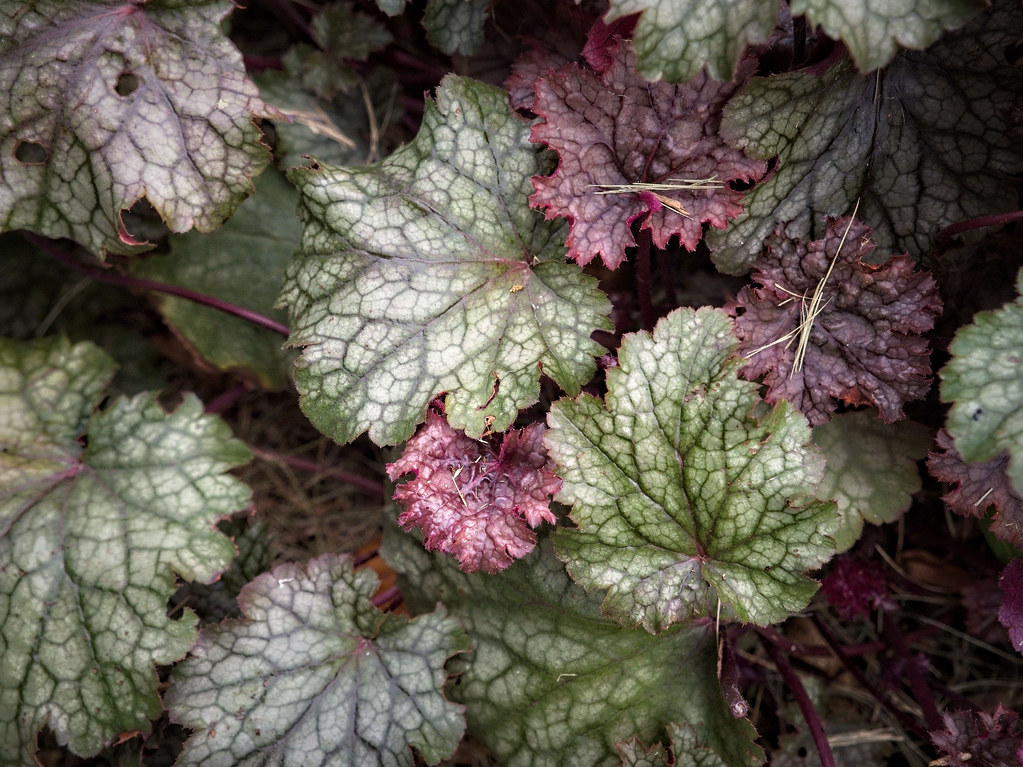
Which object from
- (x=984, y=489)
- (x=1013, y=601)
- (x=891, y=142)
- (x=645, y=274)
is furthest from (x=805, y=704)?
(x=891, y=142)

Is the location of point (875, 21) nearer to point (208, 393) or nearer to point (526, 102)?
point (526, 102)

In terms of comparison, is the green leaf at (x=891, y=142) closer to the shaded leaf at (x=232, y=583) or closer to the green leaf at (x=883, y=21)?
the green leaf at (x=883, y=21)

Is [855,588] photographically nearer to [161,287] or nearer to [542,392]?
[542,392]

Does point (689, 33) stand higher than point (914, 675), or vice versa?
point (689, 33)

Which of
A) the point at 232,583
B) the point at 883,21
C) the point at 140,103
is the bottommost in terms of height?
the point at 232,583

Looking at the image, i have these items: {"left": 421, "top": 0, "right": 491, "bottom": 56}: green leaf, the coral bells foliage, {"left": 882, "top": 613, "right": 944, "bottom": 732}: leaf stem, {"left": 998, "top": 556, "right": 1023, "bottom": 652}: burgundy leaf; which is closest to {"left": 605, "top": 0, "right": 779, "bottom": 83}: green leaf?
{"left": 421, "top": 0, "right": 491, "bottom": 56}: green leaf

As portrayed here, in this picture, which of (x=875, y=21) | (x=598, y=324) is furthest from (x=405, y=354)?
(x=875, y=21)
